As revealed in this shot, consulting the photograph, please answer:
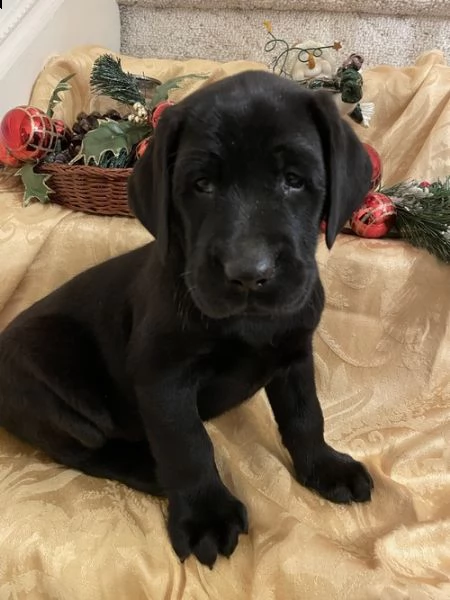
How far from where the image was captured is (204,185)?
118 cm

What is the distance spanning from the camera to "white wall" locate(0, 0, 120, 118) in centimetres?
225

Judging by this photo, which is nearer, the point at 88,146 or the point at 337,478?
the point at 337,478

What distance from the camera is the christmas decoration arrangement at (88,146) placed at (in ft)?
6.50

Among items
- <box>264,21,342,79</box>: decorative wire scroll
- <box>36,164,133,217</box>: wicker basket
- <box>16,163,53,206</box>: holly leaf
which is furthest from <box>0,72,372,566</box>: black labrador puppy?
<box>264,21,342,79</box>: decorative wire scroll

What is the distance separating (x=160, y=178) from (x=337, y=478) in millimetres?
838

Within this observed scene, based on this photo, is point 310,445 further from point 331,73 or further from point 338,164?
point 331,73

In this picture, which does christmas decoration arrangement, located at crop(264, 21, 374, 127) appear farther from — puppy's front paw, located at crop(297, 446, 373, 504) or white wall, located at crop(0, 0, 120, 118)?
puppy's front paw, located at crop(297, 446, 373, 504)

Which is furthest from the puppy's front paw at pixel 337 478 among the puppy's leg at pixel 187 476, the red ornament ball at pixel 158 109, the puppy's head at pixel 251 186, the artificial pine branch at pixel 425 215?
the red ornament ball at pixel 158 109

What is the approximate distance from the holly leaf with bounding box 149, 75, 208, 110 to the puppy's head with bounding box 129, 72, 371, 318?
95cm

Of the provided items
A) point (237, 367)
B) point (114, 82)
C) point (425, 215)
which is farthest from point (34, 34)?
point (237, 367)

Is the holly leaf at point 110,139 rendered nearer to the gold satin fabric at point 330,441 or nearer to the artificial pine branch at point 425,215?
the gold satin fabric at point 330,441

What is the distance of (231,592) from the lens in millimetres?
1324

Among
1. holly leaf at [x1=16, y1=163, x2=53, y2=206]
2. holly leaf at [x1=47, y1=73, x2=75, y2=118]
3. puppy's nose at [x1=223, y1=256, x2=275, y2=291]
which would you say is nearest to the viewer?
puppy's nose at [x1=223, y1=256, x2=275, y2=291]

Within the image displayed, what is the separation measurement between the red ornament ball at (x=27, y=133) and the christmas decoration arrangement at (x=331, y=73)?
2.54 feet
